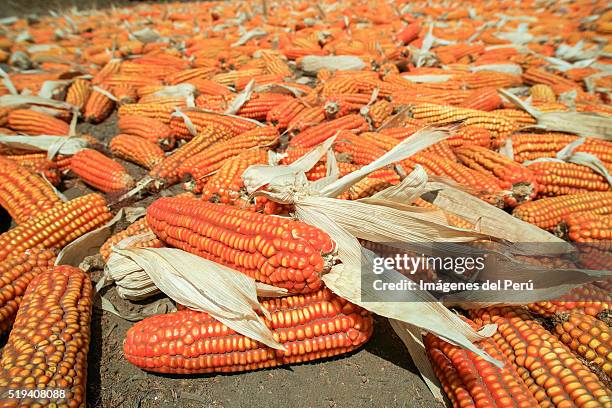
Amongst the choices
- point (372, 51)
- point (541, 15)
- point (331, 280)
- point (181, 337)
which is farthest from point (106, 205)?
point (541, 15)

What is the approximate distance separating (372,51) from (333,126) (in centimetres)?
520

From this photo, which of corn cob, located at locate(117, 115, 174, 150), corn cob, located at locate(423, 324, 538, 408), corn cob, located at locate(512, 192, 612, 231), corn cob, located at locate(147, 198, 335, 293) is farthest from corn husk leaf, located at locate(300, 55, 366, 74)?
corn cob, located at locate(423, 324, 538, 408)

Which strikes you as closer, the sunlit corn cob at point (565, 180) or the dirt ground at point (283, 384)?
the dirt ground at point (283, 384)

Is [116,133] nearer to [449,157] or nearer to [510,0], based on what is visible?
[449,157]

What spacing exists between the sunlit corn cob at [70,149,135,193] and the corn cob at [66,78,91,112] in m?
2.34

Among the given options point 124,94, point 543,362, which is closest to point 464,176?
point 543,362

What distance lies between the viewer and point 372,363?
8.60 ft

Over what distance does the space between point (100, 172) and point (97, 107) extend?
2.67 m

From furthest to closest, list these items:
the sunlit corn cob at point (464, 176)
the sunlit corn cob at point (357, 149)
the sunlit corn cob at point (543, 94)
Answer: the sunlit corn cob at point (543, 94), the sunlit corn cob at point (357, 149), the sunlit corn cob at point (464, 176)

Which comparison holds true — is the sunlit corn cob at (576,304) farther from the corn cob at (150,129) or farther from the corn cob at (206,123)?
the corn cob at (150,129)

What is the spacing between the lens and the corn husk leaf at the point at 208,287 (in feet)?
7.38

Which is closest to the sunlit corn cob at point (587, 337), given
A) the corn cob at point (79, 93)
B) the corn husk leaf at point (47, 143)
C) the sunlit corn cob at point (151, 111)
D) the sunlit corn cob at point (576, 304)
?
the sunlit corn cob at point (576, 304)

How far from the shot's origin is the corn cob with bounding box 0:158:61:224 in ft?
12.1

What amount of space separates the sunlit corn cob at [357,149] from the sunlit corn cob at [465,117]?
1.33 meters
